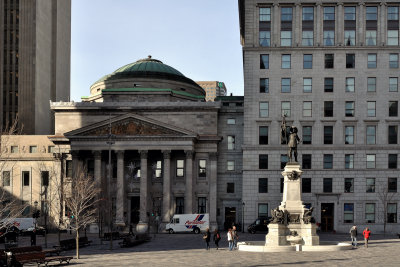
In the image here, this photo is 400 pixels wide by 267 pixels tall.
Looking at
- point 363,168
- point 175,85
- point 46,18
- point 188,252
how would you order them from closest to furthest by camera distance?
point 188,252 < point 363,168 < point 175,85 < point 46,18

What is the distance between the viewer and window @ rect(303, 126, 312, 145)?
85750 millimetres

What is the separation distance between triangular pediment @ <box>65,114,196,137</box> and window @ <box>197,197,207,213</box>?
10.7 m

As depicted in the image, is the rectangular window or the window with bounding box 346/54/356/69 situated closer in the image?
the rectangular window

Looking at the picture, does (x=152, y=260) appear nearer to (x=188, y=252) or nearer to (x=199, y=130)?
(x=188, y=252)

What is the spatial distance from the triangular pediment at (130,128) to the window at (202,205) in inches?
420

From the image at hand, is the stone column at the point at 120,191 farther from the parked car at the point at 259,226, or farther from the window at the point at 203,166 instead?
the parked car at the point at 259,226

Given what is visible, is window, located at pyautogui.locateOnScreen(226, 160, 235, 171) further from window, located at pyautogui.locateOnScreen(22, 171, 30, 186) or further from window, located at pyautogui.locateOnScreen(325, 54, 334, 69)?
window, located at pyautogui.locateOnScreen(22, 171, 30, 186)

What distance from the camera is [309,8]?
85875 millimetres

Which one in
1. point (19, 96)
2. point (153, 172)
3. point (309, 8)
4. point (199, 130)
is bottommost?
point (153, 172)

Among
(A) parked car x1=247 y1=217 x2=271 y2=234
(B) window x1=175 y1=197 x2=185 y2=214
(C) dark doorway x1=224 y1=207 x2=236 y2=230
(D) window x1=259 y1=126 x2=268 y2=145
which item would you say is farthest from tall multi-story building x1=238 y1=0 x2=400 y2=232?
(B) window x1=175 y1=197 x2=185 y2=214

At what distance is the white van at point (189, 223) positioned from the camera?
81562mm

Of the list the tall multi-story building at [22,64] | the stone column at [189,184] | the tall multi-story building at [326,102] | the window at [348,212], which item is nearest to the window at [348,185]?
the tall multi-story building at [326,102]

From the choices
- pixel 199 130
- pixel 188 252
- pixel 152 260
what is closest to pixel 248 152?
pixel 199 130

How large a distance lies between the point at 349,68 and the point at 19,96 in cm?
5829
